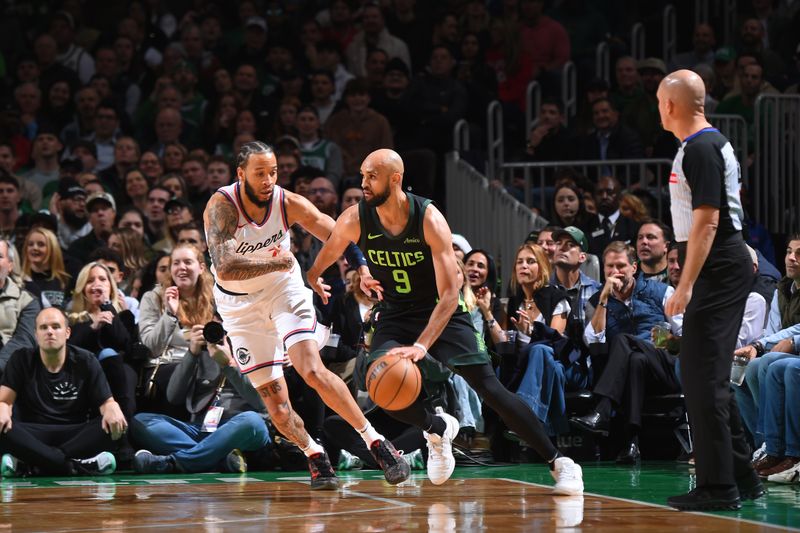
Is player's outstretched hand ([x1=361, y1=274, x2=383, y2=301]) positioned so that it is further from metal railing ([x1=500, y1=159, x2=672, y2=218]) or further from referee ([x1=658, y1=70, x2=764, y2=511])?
metal railing ([x1=500, y1=159, x2=672, y2=218])

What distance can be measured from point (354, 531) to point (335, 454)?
403cm

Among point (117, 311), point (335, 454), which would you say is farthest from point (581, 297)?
point (117, 311)

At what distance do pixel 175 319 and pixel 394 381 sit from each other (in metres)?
3.58

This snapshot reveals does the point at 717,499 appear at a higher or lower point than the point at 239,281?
lower

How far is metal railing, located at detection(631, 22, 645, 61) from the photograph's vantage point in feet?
50.2

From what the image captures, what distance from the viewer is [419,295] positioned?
7.49 m

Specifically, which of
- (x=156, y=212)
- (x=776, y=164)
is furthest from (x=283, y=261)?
(x=776, y=164)

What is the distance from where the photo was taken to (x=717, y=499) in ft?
20.3

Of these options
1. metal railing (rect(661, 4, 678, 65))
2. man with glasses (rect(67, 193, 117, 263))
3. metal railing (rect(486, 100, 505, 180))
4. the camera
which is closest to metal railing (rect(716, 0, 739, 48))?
metal railing (rect(661, 4, 678, 65))

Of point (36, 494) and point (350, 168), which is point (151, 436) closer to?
point (36, 494)

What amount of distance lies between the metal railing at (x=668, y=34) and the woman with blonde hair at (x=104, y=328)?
8.12 meters

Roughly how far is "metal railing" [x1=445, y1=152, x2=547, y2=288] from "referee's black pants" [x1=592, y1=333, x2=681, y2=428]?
98.9 inches

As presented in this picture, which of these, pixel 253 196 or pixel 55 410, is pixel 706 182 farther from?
pixel 55 410

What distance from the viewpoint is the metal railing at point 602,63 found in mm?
14914
